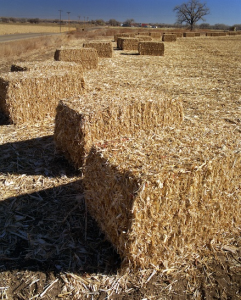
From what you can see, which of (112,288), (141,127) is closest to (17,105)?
(141,127)

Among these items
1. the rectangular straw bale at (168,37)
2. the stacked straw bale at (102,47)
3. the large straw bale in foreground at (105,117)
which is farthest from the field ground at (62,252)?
the rectangular straw bale at (168,37)

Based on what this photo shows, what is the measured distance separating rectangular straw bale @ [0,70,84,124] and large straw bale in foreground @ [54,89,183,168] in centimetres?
192

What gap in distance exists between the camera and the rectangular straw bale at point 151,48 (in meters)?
18.8

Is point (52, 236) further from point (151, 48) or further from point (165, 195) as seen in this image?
point (151, 48)

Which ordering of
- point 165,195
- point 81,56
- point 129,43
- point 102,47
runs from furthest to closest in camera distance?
point 129,43, point 102,47, point 81,56, point 165,195

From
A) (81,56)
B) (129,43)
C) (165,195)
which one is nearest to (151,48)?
(129,43)

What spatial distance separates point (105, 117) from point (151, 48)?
16.1 meters

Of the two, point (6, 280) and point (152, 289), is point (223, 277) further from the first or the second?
point (6, 280)

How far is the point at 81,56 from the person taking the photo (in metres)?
12.9

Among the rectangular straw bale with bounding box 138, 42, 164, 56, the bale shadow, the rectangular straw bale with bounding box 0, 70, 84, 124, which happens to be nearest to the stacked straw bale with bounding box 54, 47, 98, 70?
the rectangular straw bale with bounding box 0, 70, 84, 124

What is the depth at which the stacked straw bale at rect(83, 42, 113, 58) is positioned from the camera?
53.6ft

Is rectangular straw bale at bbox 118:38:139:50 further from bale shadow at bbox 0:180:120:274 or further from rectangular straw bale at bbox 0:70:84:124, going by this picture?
bale shadow at bbox 0:180:120:274

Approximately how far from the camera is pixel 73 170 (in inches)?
184

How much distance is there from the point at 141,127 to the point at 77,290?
2.95 meters
